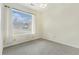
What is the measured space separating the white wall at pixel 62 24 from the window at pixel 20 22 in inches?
13.6

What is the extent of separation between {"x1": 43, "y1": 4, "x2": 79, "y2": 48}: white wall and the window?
344 mm

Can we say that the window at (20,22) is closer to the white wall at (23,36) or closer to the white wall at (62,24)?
the white wall at (23,36)

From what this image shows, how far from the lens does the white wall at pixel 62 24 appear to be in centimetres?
176

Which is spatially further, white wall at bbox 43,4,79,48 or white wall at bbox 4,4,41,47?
white wall at bbox 43,4,79,48

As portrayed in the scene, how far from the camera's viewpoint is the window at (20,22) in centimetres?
148

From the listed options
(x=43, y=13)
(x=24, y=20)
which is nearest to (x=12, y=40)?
(x=24, y=20)

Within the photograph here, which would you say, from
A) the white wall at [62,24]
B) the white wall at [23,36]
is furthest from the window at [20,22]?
the white wall at [62,24]

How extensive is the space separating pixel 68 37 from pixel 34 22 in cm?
99

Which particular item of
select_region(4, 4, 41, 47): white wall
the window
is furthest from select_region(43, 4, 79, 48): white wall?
the window

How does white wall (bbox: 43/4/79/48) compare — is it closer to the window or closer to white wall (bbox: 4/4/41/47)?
white wall (bbox: 4/4/41/47)

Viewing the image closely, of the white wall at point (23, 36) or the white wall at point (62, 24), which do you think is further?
the white wall at point (62, 24)

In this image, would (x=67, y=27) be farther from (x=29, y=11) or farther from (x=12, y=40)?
(x=12, y=40)

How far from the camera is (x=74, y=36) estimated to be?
7.09 ft

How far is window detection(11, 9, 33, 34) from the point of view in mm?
1480
